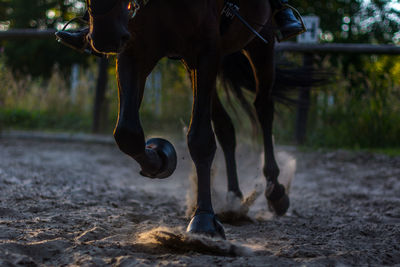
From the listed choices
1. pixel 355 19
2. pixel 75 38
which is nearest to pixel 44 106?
pixel 355 19

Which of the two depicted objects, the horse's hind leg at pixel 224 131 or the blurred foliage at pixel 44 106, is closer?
the horse's hind leg at pixel 224 131

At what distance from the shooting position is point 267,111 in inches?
149

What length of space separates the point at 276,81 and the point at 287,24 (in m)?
0.81

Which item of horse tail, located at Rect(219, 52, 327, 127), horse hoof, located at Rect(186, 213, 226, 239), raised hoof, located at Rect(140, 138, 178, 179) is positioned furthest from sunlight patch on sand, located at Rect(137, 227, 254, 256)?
horse tail, located at Rect(219, 52, 327, 127)

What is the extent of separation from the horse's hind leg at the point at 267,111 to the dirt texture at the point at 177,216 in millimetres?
125

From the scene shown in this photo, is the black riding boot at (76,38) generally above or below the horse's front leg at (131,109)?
above

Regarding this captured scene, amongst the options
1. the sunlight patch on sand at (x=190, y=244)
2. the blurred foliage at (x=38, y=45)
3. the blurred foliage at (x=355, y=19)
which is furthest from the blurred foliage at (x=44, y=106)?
the blurred foliage at (x=38, y=45)

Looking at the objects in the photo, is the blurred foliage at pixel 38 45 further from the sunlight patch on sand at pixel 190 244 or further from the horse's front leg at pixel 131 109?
the sunlight patch on sand at pixel 190 244

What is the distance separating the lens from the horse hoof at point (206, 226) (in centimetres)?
A: 221

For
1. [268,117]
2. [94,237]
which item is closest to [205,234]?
[94,237]

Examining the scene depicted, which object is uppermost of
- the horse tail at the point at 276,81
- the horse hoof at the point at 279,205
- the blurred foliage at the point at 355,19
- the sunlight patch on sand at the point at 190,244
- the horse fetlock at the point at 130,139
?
the blurred foliage at the point at 355,19

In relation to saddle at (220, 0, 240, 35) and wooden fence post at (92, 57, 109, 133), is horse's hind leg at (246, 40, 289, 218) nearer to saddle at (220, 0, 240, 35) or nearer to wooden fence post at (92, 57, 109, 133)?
saddle at (220, 0, 240, 35)

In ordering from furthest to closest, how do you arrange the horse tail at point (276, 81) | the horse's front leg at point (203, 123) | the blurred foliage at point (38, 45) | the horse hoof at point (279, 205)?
the blurred foliage at point (38, 45) < the horse tail at point (276, 81) < the horse hoof at point (279, 205) < the horse's front leg at point (203, 123)

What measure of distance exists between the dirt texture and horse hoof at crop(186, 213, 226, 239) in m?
0.13
